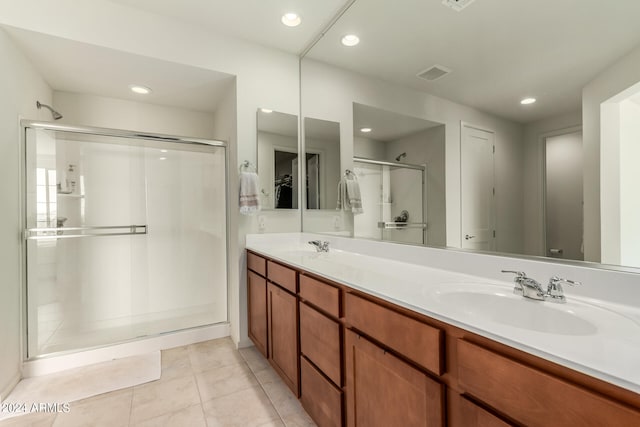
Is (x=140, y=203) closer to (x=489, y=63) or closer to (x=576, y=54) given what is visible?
(x=489, y=63)

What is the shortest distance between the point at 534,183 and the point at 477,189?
8.7 inches

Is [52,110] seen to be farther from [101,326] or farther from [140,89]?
[101,326]

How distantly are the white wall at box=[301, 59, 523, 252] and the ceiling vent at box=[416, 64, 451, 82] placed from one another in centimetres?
8

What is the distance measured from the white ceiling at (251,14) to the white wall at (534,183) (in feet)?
5.20

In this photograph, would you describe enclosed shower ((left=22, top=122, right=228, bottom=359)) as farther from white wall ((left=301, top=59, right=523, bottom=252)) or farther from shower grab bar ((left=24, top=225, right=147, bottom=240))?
white wall ((left=301, top=59, right=523, bottom=252))

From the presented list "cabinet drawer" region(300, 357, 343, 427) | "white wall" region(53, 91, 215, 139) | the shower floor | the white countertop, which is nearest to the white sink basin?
the white countertop

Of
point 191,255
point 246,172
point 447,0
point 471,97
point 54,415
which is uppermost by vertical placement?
point 447,0

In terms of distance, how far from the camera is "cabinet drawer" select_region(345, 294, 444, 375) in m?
0.78

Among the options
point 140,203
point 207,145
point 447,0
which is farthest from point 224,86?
point 447,0

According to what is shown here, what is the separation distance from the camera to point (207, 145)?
262cm

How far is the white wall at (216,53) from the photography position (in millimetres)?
1781

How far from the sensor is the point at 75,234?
2.31 m

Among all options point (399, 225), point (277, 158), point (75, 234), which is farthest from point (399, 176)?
point (75, 234)

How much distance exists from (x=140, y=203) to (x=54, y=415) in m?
1.63
